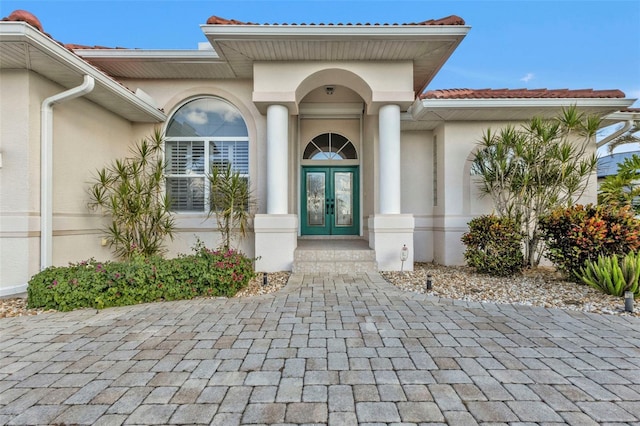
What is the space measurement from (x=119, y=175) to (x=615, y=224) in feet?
31.3

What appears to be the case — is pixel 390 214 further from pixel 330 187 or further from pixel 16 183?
pixel 16 183

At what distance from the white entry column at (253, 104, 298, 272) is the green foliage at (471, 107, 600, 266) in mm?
4721

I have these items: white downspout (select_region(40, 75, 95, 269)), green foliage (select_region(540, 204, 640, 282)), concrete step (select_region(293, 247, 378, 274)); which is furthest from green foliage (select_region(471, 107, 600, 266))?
white downspout (select_region(40, 75, 95, 269))

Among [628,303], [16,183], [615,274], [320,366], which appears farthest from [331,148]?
[320,366]

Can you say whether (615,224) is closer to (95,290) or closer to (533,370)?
(533,370)

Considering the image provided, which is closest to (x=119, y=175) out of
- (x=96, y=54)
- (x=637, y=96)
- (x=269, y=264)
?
(x=96, y=54)

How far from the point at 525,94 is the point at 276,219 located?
6558 millimetres

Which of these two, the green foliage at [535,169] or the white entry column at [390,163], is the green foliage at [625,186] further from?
the white entry column at [390,163]

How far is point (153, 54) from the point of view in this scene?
6.65 meters

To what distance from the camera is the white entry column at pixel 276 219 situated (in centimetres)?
658

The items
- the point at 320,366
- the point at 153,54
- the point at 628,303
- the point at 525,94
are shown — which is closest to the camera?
the point at 320,366

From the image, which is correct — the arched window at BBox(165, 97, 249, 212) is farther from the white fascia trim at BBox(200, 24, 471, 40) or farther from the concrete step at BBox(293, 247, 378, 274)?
the concrete step at BBox(293, 247, 378, 274)

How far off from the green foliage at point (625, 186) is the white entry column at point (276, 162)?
7463 millimetres

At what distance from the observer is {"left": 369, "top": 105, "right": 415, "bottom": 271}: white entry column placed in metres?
6.60
